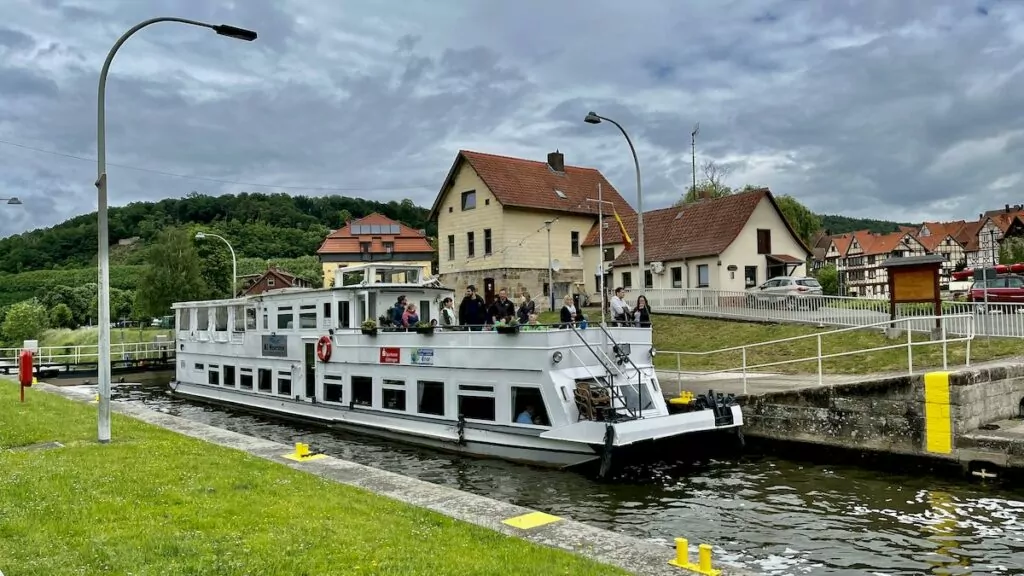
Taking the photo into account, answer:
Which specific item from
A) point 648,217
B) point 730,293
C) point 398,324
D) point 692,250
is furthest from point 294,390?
point 648,217

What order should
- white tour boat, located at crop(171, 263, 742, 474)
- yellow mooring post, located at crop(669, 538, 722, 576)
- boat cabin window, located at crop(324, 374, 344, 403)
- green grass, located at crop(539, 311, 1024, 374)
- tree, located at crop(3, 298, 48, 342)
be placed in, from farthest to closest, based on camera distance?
tree, located at crop(3, 298, 48, 342), boat cabin window, located at crop(324, 374, 344, 403), green grass, located at crop(539, 311, 1024, 374), white tour boat, located at crop(171, 263, 742, 474), yellow mooring post, located at crop(669, 538, 722, 576)

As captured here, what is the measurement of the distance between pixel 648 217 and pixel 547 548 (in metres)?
41.3

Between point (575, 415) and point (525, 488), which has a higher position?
point (575, 415)

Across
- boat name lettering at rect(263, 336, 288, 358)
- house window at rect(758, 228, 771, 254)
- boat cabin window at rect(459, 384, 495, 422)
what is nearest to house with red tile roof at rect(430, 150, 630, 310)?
house window at rect(758, 228, 771, 254)

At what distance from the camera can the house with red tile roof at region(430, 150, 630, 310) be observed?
44031 millimetres

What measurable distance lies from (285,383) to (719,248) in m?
24.3

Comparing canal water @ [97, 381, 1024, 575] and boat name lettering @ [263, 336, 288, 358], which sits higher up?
boat name lettering @ [263, 336, 288, 358]

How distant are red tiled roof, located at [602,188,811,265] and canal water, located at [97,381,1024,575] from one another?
25.6 metres

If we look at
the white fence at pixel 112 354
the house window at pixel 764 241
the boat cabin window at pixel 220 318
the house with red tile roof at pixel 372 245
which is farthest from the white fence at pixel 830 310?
the house with red tile roof at pixel 372 245

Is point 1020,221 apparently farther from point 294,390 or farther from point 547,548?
point 547,548

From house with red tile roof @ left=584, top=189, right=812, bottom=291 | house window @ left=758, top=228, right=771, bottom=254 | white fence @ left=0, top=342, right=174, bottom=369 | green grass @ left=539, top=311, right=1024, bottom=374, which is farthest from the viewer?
house window @ left=758, top=228, right=771, bottom=254

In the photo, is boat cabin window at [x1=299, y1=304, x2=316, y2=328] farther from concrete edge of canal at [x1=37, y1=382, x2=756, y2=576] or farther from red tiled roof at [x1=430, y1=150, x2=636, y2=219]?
red tiled roof at [x1=430, y1=150, x2=636, y2=219]

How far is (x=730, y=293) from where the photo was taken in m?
32.4

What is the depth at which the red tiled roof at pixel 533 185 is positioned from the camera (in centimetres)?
4441
